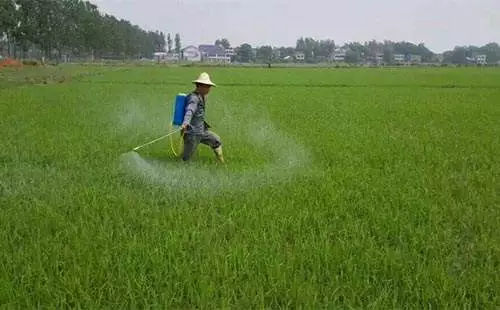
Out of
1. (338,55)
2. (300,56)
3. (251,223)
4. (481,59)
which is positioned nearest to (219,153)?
(251,223)

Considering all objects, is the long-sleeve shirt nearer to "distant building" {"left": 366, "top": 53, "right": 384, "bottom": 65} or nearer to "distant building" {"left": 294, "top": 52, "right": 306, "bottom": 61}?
"distant building" {"left": 366, "top": 53, "right": 384, "bottom": 65}

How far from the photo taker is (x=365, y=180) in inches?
192

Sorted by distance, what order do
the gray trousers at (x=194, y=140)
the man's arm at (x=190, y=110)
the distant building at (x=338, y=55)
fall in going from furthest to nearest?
the distant building at (x=338, y=55) < the gray trousers at (x=194, y=140) < the man's arm at (x=190, y=110)

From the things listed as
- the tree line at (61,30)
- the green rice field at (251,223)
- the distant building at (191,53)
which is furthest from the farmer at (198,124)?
the distant building at (191,53)

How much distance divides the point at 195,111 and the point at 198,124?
19 centimetres

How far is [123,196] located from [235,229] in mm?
1292

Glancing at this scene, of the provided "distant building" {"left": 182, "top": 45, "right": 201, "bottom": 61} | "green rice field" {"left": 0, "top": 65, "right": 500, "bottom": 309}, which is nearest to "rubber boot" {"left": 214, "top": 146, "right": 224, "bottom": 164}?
"green rice field" {"left": 0, "top": 65, "right": 500, "bottom": 309}

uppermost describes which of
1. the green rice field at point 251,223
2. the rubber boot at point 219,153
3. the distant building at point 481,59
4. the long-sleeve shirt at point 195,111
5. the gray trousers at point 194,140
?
the distant building at point 481,59

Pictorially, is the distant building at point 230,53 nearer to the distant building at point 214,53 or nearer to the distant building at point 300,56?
the distant building at point 214,53

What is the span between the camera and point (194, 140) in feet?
18.3

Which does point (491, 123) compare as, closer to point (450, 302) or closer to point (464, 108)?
point (464, 108)

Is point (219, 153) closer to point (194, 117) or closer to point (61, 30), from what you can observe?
point (194, 117)

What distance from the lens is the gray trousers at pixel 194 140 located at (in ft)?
18.3

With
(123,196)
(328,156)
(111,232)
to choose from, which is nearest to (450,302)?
(111,232)
